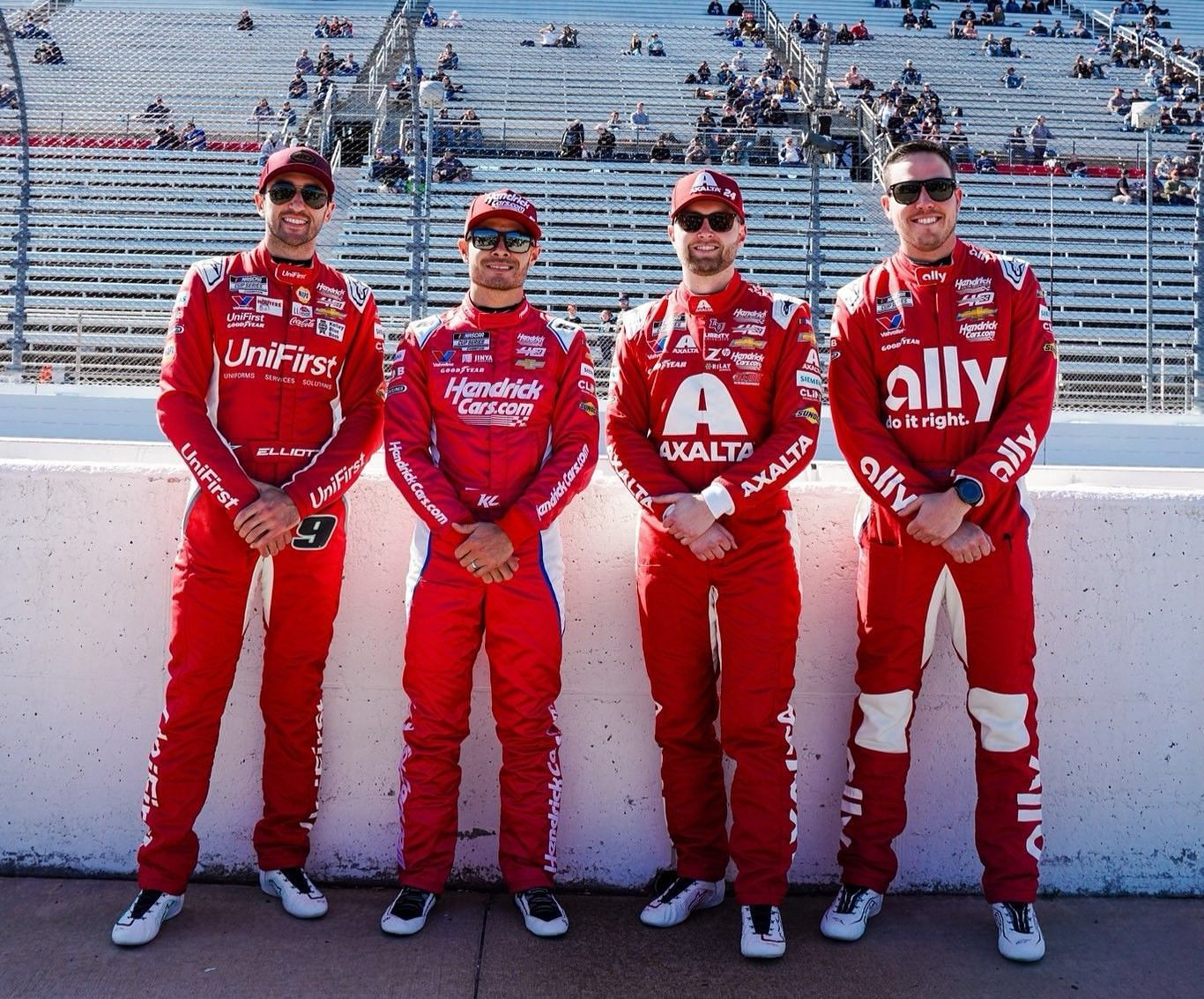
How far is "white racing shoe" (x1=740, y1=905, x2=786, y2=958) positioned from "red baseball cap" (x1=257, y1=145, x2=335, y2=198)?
228 cm

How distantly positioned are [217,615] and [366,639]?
1.63 feet

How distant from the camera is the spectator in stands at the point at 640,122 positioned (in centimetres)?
1620

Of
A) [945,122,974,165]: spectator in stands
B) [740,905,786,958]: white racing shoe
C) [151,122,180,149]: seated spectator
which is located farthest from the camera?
[151,122,180,149]: seated spectator

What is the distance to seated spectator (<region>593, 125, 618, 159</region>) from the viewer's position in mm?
14680

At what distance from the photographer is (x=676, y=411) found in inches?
117

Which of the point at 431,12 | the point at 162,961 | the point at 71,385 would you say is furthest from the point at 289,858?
the point at 431,12

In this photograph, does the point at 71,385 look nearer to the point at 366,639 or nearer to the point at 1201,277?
the point at 366,639

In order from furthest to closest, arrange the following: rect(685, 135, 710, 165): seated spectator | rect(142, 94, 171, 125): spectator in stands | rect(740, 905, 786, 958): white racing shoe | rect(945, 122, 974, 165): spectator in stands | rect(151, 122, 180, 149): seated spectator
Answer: rect(142, 94, 171, 125): spectator in stands
rect(151, 122, 180, 149): seated spectator
rect(685, 135, 710, 165): seated spectator
rect(945, 122, 974, 165): spectator in stands
rect(740, 905, 786, 958): white racing shoe

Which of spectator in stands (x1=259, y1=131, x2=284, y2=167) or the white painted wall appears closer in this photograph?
the white painted wall

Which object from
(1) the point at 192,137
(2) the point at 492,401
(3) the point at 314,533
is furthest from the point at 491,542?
(1) the point at 192,137

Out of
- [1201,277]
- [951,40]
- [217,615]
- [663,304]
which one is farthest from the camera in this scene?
[951,40]

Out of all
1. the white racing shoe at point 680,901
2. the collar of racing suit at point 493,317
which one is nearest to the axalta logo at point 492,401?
the collar of racing suit at point 493,317

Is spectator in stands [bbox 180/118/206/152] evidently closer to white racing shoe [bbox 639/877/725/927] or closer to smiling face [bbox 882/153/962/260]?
smiling face [bbox 882/153/962/260]

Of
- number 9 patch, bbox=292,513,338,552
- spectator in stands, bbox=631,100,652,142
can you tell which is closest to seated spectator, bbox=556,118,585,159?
spectator in stands, bbox=631,100,652,142
